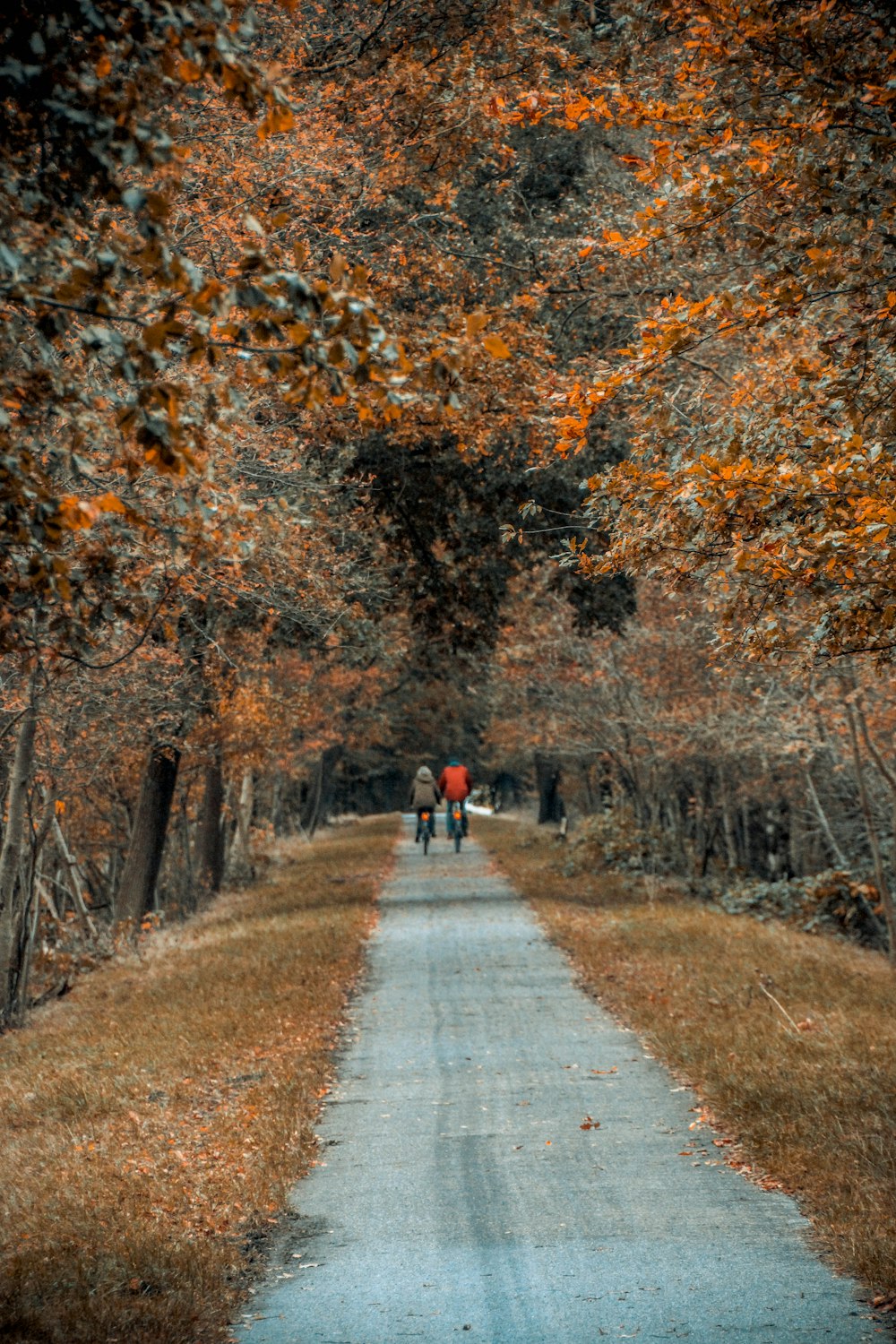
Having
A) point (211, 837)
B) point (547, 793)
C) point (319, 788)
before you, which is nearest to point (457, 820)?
point (211, 837)

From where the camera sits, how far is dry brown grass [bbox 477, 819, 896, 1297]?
24.3 ft

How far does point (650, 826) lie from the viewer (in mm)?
29188

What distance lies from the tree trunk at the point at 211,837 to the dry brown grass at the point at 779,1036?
8.32 meters

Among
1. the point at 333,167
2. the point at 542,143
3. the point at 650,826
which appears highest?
the point at 542,143

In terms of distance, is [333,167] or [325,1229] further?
[333,167]

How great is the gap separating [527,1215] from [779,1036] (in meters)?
4.64

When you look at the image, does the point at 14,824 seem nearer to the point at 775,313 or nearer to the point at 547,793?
the point at 775,313

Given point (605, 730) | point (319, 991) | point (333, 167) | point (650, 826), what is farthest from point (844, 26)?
point (650, 826)

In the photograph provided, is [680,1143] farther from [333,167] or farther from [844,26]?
[333,167]

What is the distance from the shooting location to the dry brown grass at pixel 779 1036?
740cm

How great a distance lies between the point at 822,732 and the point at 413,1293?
16.0 metres

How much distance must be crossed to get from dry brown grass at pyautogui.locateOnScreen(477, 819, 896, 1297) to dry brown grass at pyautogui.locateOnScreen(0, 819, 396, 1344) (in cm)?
273

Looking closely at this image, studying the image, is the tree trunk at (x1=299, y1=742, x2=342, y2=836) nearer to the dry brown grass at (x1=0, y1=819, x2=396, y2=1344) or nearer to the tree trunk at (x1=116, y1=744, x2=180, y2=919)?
the tree trunk at (x1=116, y1=744, x2=180, y2=919)

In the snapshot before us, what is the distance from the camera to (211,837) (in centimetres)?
2853
